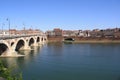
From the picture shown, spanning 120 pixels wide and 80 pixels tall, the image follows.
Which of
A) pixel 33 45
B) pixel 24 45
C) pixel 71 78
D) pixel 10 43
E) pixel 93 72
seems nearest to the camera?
pixel 71 78

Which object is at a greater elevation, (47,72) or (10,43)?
(10,43)

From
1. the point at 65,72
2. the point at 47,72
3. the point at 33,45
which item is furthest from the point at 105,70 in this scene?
the point at 33,45

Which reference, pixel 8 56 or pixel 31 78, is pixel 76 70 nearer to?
pixel 31 78

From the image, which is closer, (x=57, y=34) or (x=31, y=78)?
(x=31, y=78)

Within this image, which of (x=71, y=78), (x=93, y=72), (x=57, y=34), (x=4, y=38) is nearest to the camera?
(x=71, y=78)

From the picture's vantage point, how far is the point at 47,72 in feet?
108

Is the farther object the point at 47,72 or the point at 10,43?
the point at 10,43

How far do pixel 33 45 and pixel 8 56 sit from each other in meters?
36.5

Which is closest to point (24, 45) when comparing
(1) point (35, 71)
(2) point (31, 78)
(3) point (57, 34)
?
(1) point (35, 71)

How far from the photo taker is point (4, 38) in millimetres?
45375

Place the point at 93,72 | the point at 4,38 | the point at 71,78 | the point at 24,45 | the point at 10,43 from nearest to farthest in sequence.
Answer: the point at 71,78, the point at 93,72, the point at 4,38, the point at 10,43, the point at 24,45

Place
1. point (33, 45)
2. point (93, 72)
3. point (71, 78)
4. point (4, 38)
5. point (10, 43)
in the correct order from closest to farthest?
point (71, 78) < point (93, 72) < point (4, 38) < point (10, 43) < point (33, 45)

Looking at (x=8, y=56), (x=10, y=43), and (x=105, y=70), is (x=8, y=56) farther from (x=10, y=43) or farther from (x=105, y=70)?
(x=105, y=70)

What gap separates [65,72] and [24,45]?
34.2m
